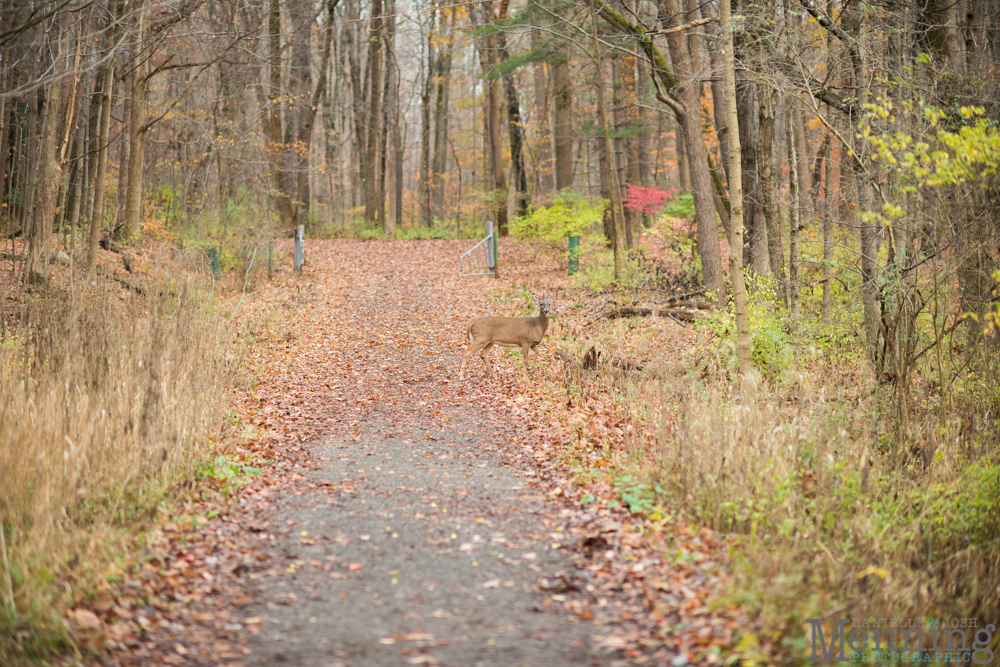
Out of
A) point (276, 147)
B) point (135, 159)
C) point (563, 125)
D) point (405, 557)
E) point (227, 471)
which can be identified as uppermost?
point (563, 125)

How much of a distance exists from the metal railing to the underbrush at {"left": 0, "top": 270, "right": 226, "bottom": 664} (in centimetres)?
1239

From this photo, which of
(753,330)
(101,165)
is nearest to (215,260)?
(101,165)

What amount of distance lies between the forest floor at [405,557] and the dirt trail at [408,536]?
18 millimetres

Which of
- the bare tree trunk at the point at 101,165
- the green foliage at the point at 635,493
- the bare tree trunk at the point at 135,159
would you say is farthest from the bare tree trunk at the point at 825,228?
the bare tree trunk at the point at 135,159

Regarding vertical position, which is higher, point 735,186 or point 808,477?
point 735,186

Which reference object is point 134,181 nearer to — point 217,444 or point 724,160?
point 217,444

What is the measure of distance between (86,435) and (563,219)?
16360 mm

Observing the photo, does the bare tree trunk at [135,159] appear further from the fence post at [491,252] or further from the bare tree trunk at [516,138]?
the bare tree trunk at [516,138]

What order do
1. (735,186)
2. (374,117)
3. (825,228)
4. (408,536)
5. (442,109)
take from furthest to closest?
(442,109), (374,117), (825,228), (735,186), (408,536)

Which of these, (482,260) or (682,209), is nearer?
(682,209)

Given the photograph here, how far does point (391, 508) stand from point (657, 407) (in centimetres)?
358

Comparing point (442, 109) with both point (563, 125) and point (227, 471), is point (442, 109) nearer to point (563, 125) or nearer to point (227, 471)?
point (563, 125)

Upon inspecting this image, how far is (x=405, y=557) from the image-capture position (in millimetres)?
5387

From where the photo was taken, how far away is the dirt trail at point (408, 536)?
4.25 m
